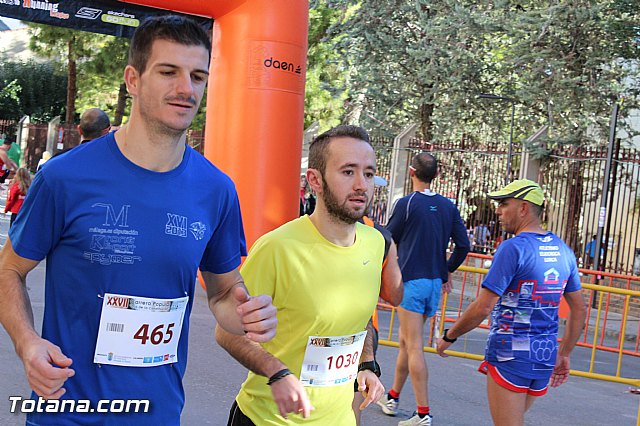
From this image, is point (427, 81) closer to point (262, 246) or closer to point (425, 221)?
point (425, 221)

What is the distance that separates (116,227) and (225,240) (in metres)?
0.47

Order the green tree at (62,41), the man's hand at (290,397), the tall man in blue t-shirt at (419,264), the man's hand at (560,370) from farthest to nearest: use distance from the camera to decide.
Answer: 1. the green tree at (62,41)
2. the tall man in blue t-shirt at (419,264)
3. the man's hand at (560,370)
4. the man's hand at (290,397)

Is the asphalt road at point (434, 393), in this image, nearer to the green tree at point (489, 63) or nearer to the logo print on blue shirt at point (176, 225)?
the logo print on blue shirt at point (176, 225)

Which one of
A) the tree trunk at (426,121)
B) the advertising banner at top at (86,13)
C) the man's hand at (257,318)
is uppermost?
the advertising banner at top at (86,13)

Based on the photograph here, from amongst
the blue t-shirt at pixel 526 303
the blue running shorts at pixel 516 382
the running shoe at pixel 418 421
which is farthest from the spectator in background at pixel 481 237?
the blue running shorts at pixel 516 382

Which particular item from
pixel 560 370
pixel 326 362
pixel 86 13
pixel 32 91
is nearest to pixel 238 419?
pixel 326 362

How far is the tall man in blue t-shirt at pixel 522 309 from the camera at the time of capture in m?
4.79

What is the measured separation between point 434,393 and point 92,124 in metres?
3.81

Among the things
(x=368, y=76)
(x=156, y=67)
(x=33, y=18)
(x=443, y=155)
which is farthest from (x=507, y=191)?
(x=368, y=76)

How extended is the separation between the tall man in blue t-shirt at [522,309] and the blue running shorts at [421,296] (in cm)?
176

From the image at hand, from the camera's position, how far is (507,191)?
524 cm

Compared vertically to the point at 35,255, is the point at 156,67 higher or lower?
higher

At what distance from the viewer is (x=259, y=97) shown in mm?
10820

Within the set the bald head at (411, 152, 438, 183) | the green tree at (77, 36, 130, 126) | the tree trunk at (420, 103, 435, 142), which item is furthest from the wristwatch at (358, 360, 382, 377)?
the green tree at (77, 36, 130, 126)
